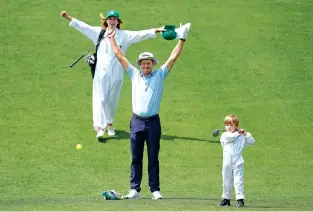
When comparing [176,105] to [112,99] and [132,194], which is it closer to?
[112,99]

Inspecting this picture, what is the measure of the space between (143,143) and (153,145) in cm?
17

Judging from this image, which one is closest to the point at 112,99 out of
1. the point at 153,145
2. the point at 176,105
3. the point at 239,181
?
the point at 176,105

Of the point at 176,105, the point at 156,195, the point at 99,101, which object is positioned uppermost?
the point at 99,101

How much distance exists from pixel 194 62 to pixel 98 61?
145 inches

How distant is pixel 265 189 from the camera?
1691 centimetres

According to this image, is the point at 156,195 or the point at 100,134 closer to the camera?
the point at 156,195

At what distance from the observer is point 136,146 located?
15383mm

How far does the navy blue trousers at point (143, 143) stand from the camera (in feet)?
50.1

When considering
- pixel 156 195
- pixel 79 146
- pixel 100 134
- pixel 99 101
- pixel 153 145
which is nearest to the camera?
pixel 153 145

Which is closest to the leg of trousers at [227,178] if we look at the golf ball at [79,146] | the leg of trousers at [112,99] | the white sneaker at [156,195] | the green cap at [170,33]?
the white sneaker at [156,195]

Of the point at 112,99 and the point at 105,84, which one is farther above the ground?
the point at 105,84

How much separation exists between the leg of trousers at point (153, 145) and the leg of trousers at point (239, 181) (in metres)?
1.14

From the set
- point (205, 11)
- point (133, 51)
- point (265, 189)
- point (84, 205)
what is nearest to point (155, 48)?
point (133, 51)

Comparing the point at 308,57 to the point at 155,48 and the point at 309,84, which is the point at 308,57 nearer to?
the point at 309,84
